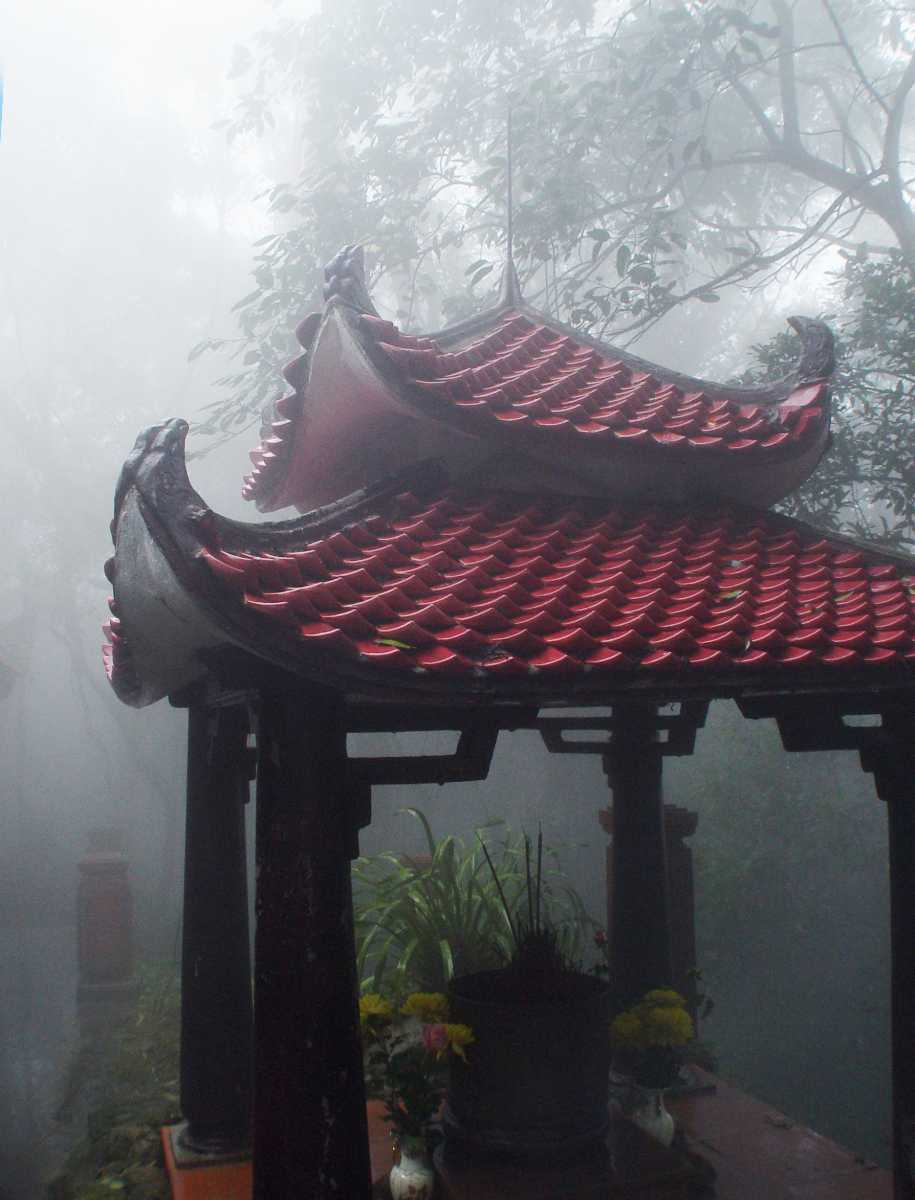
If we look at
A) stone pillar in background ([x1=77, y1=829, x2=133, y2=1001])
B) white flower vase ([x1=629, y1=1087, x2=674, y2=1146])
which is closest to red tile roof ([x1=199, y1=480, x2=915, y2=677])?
white flower vase ([x1=629, y1=1087, x2=674, y2=1146])

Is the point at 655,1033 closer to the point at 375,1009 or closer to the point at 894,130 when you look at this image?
the point at 375,1009

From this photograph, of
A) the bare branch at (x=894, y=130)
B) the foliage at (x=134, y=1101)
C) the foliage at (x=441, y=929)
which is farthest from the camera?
the bare branch at (x=894, y=130)

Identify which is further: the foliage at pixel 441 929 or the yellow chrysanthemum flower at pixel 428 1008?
the foliage at pixel 441 929

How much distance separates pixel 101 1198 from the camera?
5500 mm

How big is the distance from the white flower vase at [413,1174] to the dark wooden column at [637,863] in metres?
1.67

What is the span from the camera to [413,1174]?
4.49m

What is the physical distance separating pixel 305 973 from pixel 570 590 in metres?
1.42

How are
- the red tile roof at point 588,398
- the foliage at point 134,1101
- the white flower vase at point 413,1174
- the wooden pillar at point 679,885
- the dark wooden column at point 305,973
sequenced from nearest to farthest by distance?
the dark wooden column at point 305,973 → the red tile roof at point 588,398 → the white flower vase at point 413,1174 → the foliage at point 134,1101 → the wooden pillar at point 679,885

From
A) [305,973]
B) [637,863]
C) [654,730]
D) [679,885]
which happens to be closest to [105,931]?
[679,885]

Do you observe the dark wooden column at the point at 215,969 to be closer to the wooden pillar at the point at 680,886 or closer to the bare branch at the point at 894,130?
the wooden pillar at the point at 680,886

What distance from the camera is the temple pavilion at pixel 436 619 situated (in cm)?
304

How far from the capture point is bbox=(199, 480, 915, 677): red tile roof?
3.02m

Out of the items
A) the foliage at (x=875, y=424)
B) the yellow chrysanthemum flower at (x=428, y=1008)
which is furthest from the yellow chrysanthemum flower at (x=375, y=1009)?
the foliage at (x=875, y=424)

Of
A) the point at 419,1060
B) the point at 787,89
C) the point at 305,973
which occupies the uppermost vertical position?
the point at 787,89
